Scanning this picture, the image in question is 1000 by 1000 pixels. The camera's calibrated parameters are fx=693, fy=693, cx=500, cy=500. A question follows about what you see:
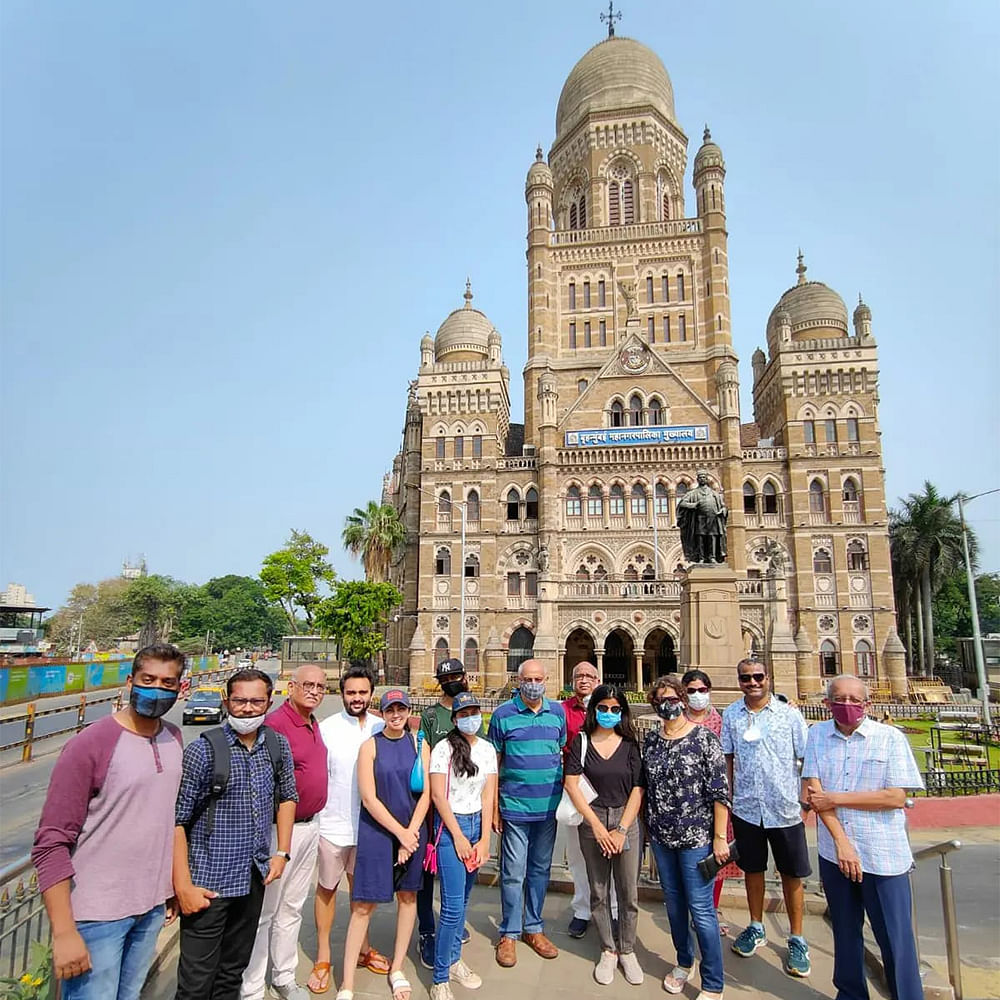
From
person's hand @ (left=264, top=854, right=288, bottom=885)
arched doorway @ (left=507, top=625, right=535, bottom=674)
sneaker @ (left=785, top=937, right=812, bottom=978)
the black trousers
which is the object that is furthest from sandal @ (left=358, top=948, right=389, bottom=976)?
arched doorway @ (left=507, top=625, right=535, bottom=674)

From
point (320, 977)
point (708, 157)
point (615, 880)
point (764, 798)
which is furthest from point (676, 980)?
point (708, 157)

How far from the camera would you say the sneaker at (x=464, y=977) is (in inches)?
196

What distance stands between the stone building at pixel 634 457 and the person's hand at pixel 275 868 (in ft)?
96.6

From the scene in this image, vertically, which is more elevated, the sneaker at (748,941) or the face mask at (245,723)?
the face mask at (245,723)

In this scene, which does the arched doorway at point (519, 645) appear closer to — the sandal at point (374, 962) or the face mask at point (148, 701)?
the sandal at point (374, 962)

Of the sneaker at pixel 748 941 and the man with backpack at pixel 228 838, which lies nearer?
the man with backpack at pixel 228 838

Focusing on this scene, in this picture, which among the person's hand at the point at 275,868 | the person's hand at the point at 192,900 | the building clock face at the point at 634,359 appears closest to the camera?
the person's hand at the point at 192,900

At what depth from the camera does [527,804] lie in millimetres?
5617

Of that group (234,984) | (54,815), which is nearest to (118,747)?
(54,815)

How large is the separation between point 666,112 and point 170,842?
52066 mm

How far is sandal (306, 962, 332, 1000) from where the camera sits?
195 inches

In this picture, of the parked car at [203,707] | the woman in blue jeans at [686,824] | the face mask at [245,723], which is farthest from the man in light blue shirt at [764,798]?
the parked car at [203,707]

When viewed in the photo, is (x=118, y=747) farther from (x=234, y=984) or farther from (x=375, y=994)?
(x=375, y=994)

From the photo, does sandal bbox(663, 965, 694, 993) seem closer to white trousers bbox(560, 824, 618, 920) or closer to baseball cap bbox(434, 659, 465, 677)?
white trousers bbox(560, 824, 618, 920)
